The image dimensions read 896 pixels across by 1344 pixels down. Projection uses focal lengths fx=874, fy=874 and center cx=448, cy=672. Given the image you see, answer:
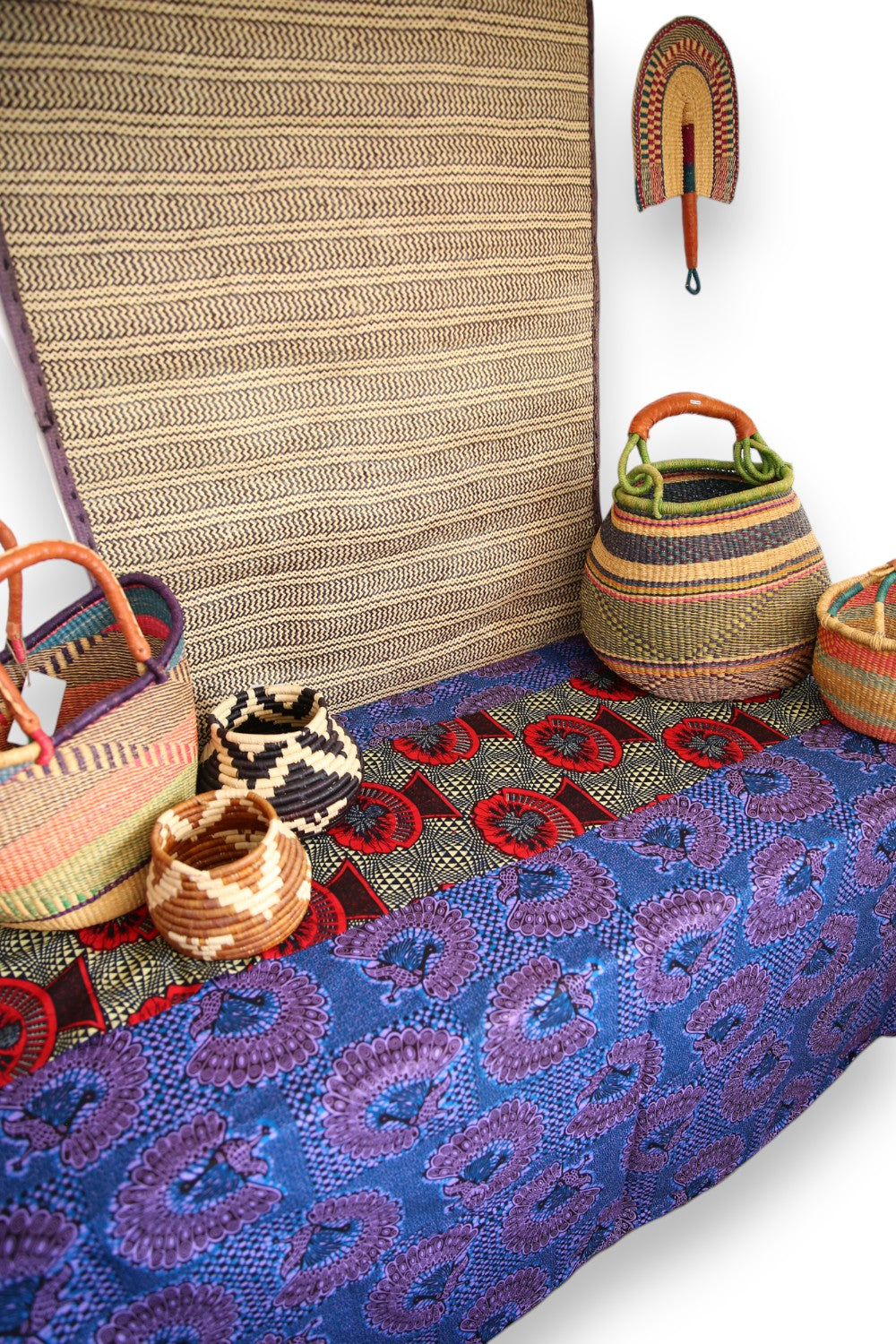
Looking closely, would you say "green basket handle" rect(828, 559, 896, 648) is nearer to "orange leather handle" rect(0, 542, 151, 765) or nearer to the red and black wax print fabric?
the red and black wax print fabric

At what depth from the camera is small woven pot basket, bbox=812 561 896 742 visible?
1.21m

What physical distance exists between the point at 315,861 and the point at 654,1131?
0.54 metres

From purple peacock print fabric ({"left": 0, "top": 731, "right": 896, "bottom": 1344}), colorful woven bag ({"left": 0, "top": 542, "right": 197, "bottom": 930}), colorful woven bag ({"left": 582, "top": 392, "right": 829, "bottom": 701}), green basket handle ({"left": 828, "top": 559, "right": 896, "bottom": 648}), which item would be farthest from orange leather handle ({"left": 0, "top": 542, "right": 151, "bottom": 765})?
green basket handle ({"left": 828, "top": 559, "right": 896, "bottom": 648})

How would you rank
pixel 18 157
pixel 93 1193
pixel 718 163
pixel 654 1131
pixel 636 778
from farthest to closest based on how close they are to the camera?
pixel 718 163
pixel 636 778
pixel 654 1131
pixel 18 157
pixel 93 1193

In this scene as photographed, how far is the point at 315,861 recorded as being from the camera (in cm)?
112

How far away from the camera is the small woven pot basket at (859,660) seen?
1.21 metres

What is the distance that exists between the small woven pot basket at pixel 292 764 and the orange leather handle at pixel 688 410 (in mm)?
694

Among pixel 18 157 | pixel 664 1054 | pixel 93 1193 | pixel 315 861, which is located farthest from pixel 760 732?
pixel 18 157

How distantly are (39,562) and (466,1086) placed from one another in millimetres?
700

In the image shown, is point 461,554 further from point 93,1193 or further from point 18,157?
point 93,1193

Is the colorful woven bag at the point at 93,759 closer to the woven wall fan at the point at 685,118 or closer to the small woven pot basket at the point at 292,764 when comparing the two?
the small woven pot basket at the point at 292,764

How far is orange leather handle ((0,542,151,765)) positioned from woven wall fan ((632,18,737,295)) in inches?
43.1

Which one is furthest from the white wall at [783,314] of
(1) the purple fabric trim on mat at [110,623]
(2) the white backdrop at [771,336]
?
(1) the purple fabric trim on mat at [110,623]

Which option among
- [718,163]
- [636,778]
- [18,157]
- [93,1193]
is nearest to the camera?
[93,1193]
